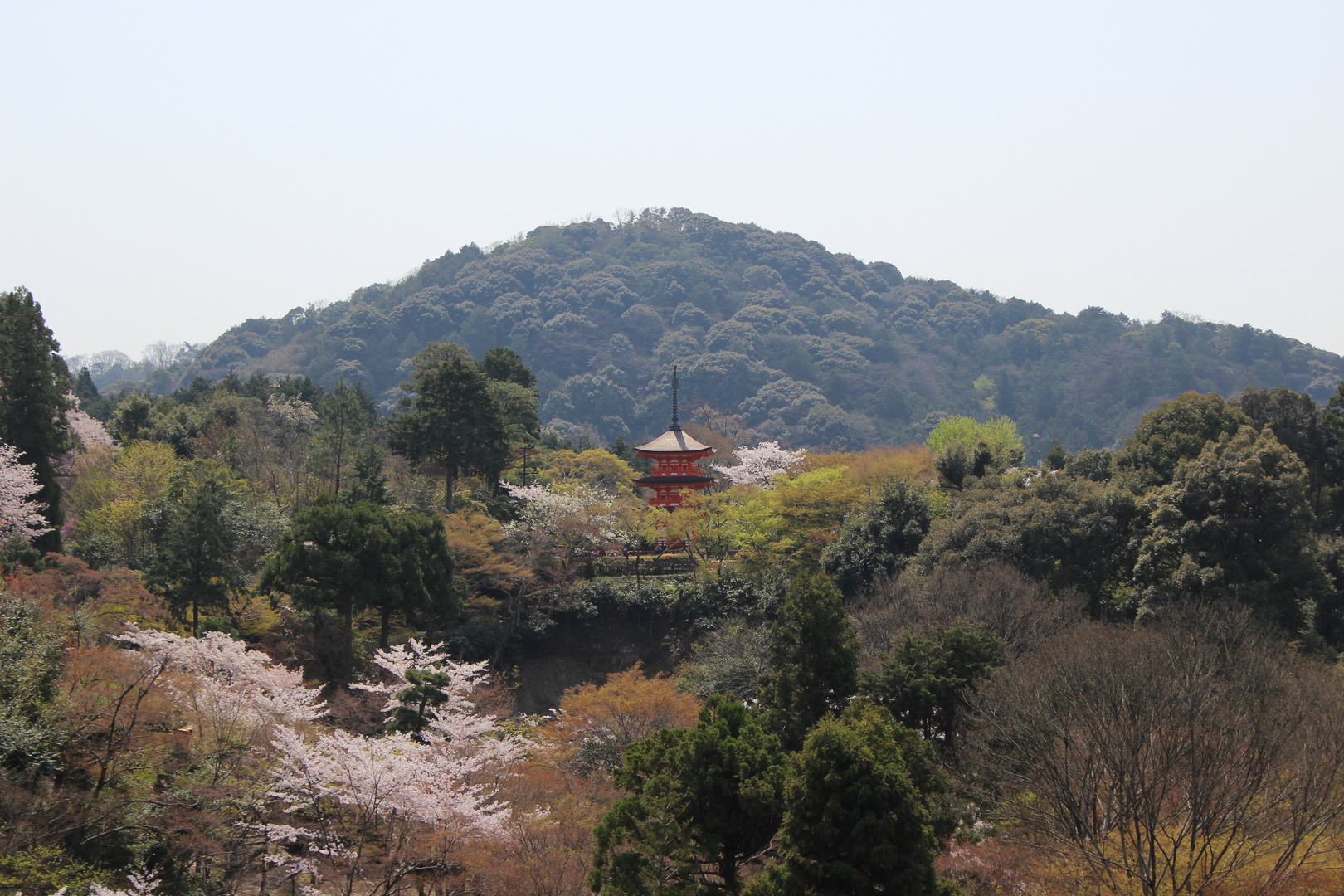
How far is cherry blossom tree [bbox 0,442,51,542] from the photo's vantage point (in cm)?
2342

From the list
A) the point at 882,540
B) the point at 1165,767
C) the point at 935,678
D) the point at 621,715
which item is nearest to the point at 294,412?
the point at 882,540

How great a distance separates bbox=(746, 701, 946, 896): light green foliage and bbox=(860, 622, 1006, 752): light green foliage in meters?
6.58

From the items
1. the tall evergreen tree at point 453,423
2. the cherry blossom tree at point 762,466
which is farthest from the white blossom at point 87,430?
the cherry blossom tree at point 762,466

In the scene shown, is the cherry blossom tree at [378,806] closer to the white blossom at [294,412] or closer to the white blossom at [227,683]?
the white blossom at [227,683]

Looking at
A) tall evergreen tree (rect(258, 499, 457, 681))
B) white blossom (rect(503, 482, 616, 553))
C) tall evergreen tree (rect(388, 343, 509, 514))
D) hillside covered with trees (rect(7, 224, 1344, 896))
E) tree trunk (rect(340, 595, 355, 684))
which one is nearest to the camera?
hillside covered with trees (rect(7, 224, 1344, 896))

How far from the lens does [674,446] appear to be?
41594 mm

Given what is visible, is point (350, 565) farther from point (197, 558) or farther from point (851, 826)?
point (851, 826)

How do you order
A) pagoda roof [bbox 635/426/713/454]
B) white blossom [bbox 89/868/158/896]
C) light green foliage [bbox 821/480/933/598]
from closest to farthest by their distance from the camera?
1. white blossom [bbox 89/868/158/896]
2. light green foliage [bbox 821/480/933/598]
3. pagoda roof [bbox 635/426/713/454]

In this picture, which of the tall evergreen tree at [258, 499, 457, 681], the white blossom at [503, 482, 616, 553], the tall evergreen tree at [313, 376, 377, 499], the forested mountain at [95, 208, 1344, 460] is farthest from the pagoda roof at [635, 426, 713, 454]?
the forested mountain at [95, 208, 1344, 460]

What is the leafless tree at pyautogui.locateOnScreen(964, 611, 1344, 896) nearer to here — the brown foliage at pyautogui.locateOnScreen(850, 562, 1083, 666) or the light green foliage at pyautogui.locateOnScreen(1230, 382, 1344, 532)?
the brown foliage at pyautogui.locateOnScreen(850, 562, 1083, 666)

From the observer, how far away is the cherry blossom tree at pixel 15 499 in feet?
76.8

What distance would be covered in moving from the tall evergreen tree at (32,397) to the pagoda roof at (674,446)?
2019 cm

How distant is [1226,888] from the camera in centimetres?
1269

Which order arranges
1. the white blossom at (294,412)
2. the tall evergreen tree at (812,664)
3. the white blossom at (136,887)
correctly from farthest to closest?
the white blossom at (294,412), the tall evergreen tree at (812,664), the white blossom at (136,887)
